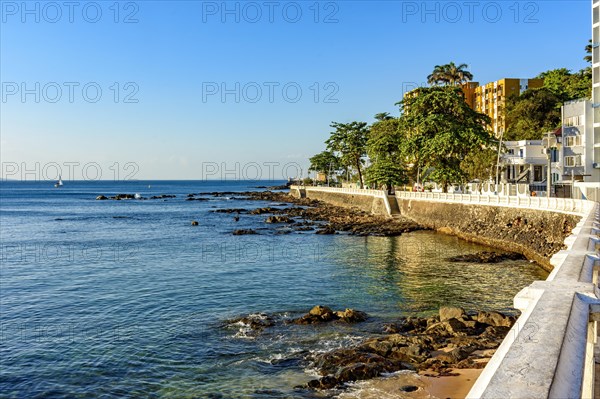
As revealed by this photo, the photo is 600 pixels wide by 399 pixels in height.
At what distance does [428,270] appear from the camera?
31.4m

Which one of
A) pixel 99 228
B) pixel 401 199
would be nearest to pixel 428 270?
pixel 401 199

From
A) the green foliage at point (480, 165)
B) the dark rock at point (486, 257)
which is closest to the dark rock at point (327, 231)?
the dark rock at point (486, 257)

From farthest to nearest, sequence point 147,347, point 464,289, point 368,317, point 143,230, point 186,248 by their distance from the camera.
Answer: point 143,230
point 186,248
point 464,289
point 368,317
point 147,347

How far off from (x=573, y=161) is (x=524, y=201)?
2707 centimetres

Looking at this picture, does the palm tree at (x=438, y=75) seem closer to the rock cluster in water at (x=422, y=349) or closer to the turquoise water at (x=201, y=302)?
the turquoise water at (x=201, y=302)

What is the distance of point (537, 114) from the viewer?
81.0m

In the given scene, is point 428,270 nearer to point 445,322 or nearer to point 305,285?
point 305,285

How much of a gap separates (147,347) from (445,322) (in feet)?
35.2

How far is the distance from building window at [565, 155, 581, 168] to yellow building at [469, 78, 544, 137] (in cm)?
3564

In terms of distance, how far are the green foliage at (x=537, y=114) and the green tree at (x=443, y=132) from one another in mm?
20921

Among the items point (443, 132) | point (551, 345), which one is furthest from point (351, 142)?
point (551, 345)

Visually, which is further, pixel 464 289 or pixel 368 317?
pixel 464 289

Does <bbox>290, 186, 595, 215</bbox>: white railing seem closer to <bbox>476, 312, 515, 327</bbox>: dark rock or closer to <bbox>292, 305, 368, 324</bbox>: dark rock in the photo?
<bbox>476, 312, 515, 327</bbox>: dark rock

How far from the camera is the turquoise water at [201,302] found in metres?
14.9
